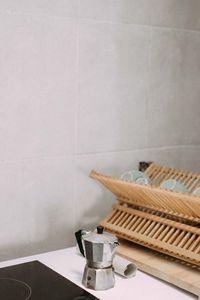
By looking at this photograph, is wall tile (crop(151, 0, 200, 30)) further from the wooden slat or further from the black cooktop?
the black cooktop

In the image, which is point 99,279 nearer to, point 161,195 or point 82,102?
point 161,195

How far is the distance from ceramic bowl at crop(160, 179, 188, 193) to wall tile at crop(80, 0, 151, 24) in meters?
0.52

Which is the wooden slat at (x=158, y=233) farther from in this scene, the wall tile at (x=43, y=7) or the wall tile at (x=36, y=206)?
the wall tile at (x=43, y=7)

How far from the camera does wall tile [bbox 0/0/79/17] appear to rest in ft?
4.24

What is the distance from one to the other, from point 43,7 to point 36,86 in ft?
Result: 0.71

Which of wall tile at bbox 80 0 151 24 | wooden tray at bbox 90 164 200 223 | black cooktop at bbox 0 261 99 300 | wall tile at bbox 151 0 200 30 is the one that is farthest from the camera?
wall tile at bbox 151 0 200 30

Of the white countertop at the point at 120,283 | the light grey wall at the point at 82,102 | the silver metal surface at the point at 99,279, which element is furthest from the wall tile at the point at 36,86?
the silver metal surface at the point at 99,279

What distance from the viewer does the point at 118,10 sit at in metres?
1.51

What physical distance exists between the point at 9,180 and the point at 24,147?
0.33 feet

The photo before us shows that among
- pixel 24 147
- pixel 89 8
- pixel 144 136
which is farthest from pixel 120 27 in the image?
pixel 24 147

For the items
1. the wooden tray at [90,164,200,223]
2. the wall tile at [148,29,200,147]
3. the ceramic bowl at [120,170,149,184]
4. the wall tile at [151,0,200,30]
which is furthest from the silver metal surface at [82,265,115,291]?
the wall tile at [151,0,200,30]

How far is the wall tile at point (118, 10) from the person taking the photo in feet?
4.75

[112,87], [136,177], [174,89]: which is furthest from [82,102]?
[174,89]

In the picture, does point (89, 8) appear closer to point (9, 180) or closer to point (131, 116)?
point (131, 116)
